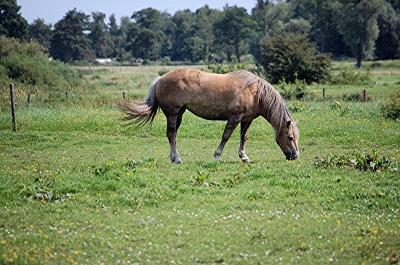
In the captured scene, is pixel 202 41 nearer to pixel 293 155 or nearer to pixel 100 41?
pixel 100 41

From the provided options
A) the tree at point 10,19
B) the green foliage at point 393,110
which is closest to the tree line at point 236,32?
the tree at point 10,19

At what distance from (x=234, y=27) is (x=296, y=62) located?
59710 millimetres

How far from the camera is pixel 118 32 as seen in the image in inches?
6324

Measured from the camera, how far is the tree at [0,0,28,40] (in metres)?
72.0

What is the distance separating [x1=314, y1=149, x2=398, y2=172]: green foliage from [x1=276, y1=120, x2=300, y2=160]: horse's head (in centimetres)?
124

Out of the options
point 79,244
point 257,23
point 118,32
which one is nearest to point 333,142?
point 79,244

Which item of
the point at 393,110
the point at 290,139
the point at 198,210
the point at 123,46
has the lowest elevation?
the point at 198,210

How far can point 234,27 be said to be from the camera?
100125 millimetres

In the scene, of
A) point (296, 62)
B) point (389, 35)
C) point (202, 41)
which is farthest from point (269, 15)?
point (296, 62)

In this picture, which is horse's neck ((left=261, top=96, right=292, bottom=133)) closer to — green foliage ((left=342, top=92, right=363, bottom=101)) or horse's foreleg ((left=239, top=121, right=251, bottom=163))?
horse's foreleg ((left=239, top=121, right=251, bottom=163))

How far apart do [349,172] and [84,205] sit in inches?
231

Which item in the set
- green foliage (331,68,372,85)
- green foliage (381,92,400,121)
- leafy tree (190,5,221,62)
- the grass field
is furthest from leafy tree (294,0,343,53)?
the grass field

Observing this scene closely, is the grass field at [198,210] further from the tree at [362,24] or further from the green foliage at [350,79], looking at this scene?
the tree at [362,24]

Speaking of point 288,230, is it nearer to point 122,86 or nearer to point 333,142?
point 333,142
